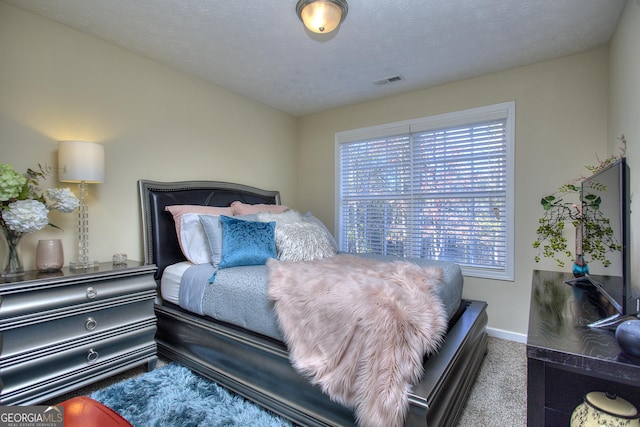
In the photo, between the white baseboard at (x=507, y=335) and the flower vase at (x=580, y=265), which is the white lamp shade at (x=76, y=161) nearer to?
the flower vase at (x=580, y=265)

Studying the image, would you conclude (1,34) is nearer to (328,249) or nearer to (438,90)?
(328,249)

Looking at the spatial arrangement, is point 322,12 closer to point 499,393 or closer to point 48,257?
point 48,257

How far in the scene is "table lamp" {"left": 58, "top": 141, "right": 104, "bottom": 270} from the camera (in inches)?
82.6

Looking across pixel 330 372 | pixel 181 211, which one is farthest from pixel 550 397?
pixel 181 211

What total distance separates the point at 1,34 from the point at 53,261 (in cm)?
151

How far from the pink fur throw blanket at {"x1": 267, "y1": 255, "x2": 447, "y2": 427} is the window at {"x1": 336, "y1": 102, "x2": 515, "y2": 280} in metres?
1.50

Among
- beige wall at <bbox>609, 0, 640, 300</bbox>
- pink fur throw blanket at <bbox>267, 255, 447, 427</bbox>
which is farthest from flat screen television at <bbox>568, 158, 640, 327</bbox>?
pink fur throw blanket at <bbox>267, 255, 447, 427</bbox>

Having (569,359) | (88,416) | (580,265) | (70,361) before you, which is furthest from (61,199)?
(580,265)

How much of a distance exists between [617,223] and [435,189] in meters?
2.08

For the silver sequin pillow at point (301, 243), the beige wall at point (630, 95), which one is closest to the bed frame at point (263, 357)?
the silver sequin pillow at point (301, 243)

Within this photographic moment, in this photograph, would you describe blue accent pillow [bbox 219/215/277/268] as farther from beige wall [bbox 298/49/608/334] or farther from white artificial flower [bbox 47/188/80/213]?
beige wall [bbox 298/49/608/334]

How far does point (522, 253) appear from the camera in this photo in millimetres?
2854

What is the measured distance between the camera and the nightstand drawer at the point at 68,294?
5.31 feet

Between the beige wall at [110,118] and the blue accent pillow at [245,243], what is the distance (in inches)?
35.3
